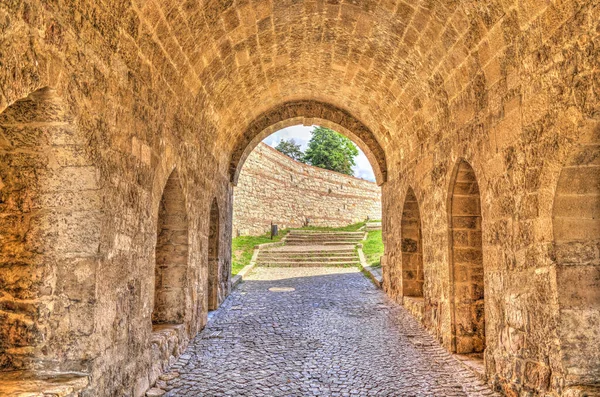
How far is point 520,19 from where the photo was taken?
319 cm

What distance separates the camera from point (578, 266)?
2.98 metres

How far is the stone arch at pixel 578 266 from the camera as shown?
9.45ft

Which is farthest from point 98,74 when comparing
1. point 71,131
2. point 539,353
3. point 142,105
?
point 539,353

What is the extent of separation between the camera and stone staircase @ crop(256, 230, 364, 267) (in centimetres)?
1362

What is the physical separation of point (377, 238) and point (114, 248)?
15711 millimetres

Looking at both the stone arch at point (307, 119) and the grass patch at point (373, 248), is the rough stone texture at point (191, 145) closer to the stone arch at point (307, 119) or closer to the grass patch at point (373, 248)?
the stone arch at point (307, 119)

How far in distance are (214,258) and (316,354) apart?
3423 mm

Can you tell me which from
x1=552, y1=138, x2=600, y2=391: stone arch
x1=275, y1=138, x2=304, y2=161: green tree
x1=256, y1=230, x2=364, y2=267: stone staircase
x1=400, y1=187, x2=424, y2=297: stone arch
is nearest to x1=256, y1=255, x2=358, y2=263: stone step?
x1=256, y1=230, x2=364, y2=267: stone staircase

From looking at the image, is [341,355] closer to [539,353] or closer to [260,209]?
[539,353]

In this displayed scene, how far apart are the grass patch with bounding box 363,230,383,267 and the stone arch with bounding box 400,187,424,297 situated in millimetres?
4171

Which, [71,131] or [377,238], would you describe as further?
[377,238]

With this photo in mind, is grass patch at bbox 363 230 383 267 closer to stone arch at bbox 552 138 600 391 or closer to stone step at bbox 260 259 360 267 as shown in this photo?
stone step at bbox 260 259 360 267

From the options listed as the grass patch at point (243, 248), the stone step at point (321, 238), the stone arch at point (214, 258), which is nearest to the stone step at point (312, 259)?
the grass patch at point (243, 248)

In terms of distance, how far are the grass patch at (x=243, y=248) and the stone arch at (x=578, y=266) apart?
30.0 ft
